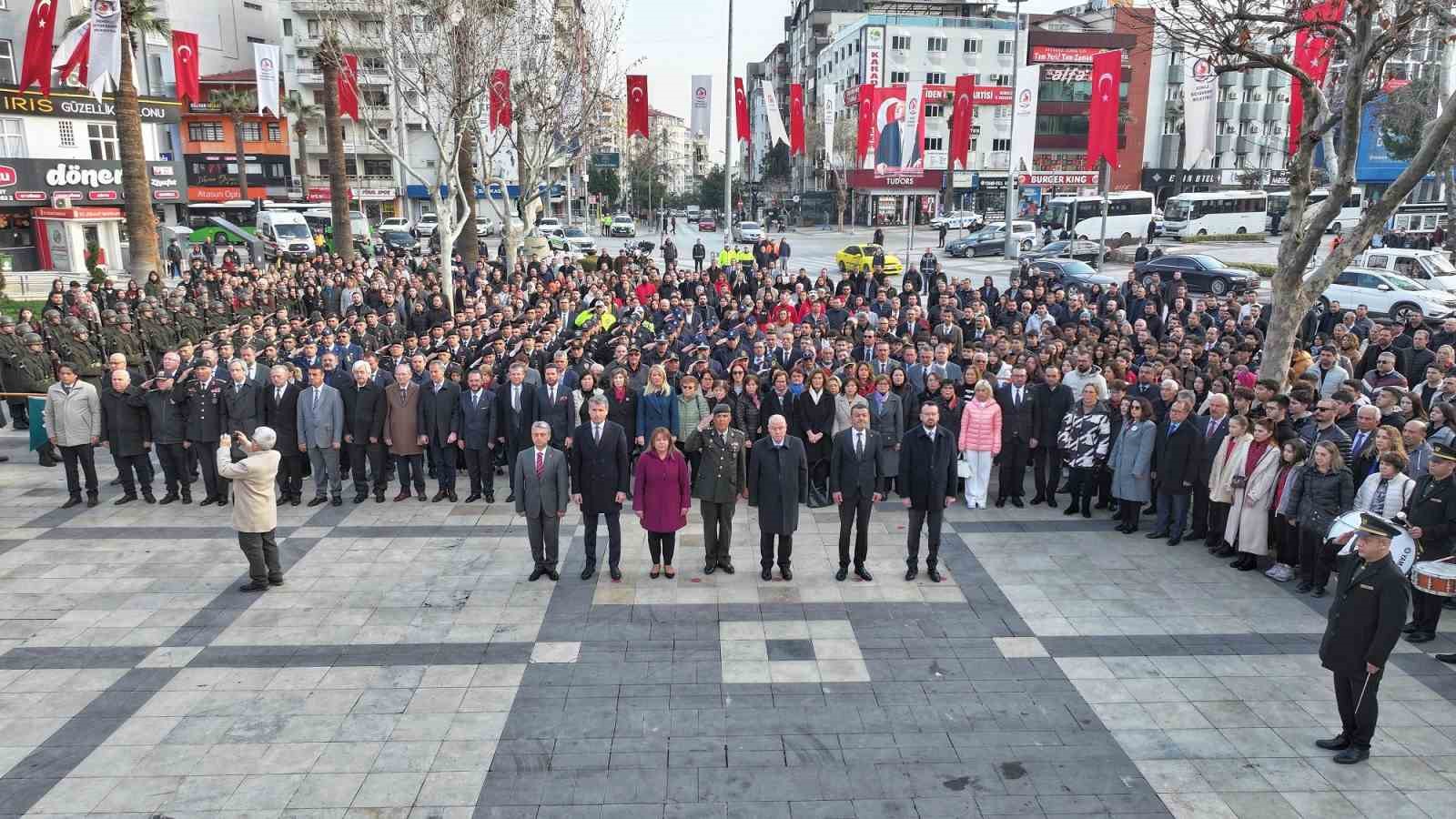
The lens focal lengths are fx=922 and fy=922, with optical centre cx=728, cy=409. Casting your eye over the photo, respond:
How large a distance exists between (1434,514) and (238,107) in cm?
5964

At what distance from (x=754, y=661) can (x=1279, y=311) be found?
9.05 m

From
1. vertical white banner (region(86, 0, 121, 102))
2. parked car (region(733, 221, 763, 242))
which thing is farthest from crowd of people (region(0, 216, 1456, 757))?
parked car (region(733, 221, 763, 242))

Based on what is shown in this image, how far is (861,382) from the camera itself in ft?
37.9

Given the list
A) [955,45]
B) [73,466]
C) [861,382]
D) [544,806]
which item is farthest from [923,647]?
[955,45]

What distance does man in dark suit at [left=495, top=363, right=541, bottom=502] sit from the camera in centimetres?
1128

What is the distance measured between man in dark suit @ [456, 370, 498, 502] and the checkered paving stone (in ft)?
5.76

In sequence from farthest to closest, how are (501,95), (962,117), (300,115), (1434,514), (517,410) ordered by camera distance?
(300,115), (962,117), (501,95), (517,410), (1434,514)

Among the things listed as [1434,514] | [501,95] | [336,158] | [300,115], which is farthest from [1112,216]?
[300,115]

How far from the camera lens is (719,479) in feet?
29.5

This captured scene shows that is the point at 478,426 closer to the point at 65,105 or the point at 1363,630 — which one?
the point at 1363,630

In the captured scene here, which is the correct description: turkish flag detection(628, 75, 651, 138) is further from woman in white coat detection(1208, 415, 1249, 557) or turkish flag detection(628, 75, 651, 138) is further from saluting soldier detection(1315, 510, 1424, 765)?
saluting soldier detection(1315, 510, 1424, 765)

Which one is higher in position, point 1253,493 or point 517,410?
point 517,410

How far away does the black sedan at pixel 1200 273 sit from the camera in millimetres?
27041

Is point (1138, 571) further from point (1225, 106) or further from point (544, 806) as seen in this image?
point (1225, 106)
